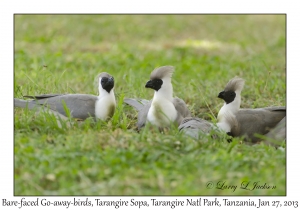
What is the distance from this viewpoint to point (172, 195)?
13.8ft

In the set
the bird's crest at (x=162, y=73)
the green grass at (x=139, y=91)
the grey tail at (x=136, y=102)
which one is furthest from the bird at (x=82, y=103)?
the bird's crest at (x=162, y=73)

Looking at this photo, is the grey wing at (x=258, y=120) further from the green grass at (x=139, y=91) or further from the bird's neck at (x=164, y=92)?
the bird's neck at (x=164, y=92)

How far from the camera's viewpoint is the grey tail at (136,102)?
6.84 m

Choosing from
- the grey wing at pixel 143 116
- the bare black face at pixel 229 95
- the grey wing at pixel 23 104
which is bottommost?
the grey wing at pixel 143 116

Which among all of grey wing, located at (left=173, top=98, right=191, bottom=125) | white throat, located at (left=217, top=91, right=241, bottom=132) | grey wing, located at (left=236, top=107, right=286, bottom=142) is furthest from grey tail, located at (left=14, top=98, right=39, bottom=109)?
grey wing, located at (left=236, top=107, right=286, bottom=142)

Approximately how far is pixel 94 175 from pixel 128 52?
23.5 ft

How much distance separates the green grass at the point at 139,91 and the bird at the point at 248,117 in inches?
11.4

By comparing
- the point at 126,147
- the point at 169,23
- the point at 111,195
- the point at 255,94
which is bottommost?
the point at 111,195

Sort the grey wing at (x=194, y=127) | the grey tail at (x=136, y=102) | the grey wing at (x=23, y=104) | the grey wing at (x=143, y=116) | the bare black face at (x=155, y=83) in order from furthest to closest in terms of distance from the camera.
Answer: the grey tail at (x=136, y=102) → the bare black face at (x=155, y=83) → the grey wing at (x=143, y=116) → the grey wing at (x=23, y=104) → the grey wing at (x=194, y=127)

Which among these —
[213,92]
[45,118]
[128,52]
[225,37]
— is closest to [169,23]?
[225,37]

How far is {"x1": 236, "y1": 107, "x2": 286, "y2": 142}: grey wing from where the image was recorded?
6.20m

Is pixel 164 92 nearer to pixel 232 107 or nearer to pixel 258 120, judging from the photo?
pixel 232 107

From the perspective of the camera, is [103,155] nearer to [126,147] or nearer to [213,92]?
[126,147]

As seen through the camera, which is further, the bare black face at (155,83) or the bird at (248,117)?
the bare black face at (155,83)
